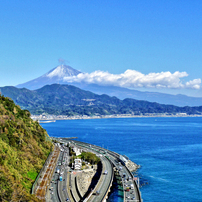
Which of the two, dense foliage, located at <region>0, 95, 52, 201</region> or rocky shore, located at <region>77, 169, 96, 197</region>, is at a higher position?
dense foliage, located at <region>0, 95, 52, 201</region>

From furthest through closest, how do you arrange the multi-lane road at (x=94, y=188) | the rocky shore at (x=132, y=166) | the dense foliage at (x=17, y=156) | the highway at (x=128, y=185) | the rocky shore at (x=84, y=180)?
the rocky shore at (x=132, y=166), the rocky shore at (x=84, y=180), the highway at (x=128, y=185), the multi-lane road at (x=94, y=188), the dense foliage at (x=17, y=156)

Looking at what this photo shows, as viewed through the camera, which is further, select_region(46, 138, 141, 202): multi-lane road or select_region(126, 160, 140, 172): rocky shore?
select_region(126, 160, 140, 172): rocky shore

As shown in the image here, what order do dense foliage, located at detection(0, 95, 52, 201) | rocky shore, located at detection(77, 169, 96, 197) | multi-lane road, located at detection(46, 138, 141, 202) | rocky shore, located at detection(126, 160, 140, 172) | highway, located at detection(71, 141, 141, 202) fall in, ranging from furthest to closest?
rocky shore, located at detection(126, 160, 140, 172) < rocky shore, located at detection(77, 169, 96, 197) < highway, located at detection(71, 141, 141, 202) < multi-lane road, located at detection(46, 138, 141, 202) < dense foliage, located at detection(0, 95, 52, 201)

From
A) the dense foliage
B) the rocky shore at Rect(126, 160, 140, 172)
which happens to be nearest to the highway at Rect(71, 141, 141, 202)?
the rocky shore at Rect(126, 160, 140, 172)

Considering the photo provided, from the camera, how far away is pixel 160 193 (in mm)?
43156

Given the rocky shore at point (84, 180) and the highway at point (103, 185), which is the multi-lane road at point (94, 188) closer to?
the highway at point (103, 185)

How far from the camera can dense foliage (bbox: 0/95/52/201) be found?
2984 cm

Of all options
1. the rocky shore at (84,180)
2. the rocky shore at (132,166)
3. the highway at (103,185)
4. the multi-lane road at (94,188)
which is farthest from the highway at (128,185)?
the rocky shore at (84,180)

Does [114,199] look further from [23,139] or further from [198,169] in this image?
[198,169]

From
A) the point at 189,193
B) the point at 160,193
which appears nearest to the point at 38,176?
the point at 160,193

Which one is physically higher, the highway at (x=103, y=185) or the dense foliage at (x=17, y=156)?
the dense foliage at (x=17, y=156)

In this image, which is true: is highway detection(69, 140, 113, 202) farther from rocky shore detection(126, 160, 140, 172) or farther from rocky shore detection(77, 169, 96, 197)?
rocky shore detection(126, 160, 140, 172)

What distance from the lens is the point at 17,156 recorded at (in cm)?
4300

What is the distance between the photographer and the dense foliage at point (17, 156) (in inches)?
1175
